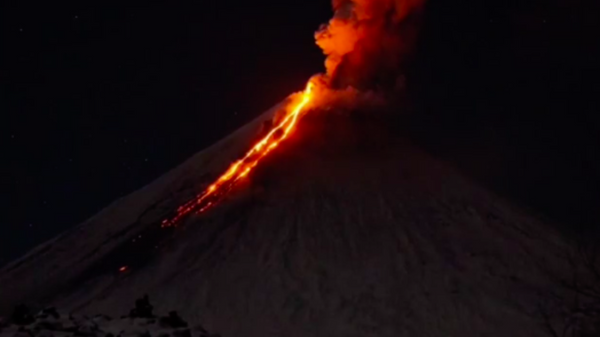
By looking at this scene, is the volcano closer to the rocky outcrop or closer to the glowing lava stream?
the glowing lava stream

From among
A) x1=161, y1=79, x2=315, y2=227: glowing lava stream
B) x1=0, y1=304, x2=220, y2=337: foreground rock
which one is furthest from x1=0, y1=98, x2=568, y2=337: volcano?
x1=0, y1=304, x2=220, y2=337: foreground rock

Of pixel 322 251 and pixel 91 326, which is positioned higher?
pixel 91 326

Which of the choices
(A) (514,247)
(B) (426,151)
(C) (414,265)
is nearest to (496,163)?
(B) (426,151)

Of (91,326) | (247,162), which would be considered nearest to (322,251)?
(247,162)

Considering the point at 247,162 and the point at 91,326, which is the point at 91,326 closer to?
the point at 91,326

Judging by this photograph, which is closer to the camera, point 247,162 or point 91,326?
point 91,326
